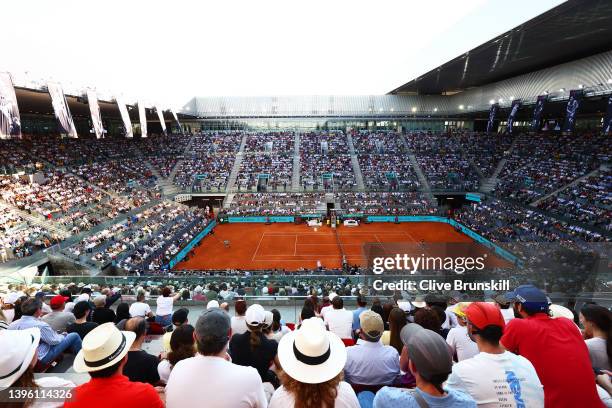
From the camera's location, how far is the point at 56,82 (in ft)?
69.4

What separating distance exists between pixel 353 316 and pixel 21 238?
22.0 metres

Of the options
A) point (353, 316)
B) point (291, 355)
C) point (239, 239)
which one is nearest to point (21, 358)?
point (291, 355)

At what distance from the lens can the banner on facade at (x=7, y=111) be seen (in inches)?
651

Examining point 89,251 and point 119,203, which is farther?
point 119,203

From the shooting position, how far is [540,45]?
81.1 feet

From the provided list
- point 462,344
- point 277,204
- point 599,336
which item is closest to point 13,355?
point 462,344

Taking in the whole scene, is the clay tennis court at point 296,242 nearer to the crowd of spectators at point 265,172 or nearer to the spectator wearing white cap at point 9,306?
the crowd of spectators at point 265,172

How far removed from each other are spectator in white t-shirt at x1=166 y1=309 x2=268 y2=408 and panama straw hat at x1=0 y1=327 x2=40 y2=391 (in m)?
1.14

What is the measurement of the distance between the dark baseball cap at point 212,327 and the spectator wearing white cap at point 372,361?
1.55 m

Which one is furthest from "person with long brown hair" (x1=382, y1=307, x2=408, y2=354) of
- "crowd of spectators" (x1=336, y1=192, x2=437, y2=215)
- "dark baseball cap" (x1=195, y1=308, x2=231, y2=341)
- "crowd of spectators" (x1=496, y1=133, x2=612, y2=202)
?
"crowd of spectators" (x1=496, y1=133, x2=612, y2=202)

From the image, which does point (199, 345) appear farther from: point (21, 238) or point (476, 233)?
point (476, 233)

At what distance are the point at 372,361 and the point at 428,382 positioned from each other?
4.49ft

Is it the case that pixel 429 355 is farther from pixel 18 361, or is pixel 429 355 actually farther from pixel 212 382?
pixel 18 361

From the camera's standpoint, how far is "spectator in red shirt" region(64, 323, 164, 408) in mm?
2230
